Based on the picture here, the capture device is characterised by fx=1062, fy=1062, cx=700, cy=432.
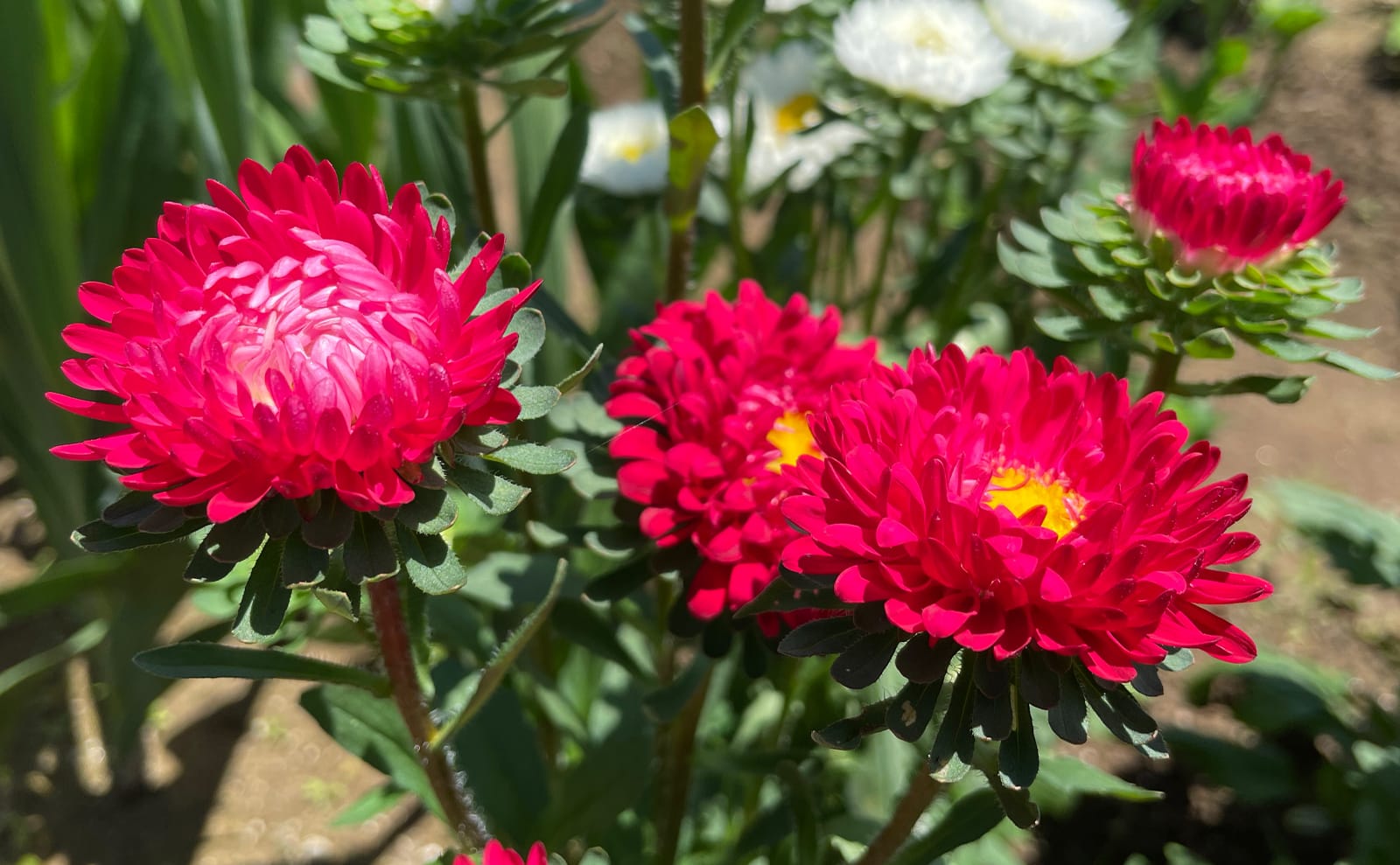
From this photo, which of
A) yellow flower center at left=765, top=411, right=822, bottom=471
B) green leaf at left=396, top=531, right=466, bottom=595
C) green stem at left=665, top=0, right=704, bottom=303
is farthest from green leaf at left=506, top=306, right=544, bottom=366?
green stem at left=665, top=0, right=704, bottom=303

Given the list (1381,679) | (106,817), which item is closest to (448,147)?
(106,817)

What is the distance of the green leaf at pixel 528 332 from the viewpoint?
71 centimetres

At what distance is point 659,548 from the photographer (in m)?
0.88

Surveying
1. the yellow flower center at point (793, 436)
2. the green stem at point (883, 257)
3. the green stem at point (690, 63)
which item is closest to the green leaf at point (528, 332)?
the yellow flower center at point (793, 436)

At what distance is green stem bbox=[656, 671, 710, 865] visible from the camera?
1190 mm

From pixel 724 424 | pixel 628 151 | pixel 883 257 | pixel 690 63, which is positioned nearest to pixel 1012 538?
pixel 724 424

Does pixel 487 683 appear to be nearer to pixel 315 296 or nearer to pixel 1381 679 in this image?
pixel 315 296

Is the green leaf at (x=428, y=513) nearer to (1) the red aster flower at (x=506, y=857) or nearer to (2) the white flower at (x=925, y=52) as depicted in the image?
(1) the red aster flower at (x=506, y=857)

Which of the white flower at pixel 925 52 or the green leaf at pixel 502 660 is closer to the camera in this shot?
the green leaf at pixel 502 660

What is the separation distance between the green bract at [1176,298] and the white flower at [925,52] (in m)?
0.41

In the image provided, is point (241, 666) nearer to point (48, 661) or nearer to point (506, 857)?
point (506, 857)

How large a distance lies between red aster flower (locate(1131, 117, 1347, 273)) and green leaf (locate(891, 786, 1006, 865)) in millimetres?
489

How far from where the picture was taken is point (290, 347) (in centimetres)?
62

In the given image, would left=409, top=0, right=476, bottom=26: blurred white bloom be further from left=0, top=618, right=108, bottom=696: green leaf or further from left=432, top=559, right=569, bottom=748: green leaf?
left=0, top=618, right=108, bottom=696: green leaf
